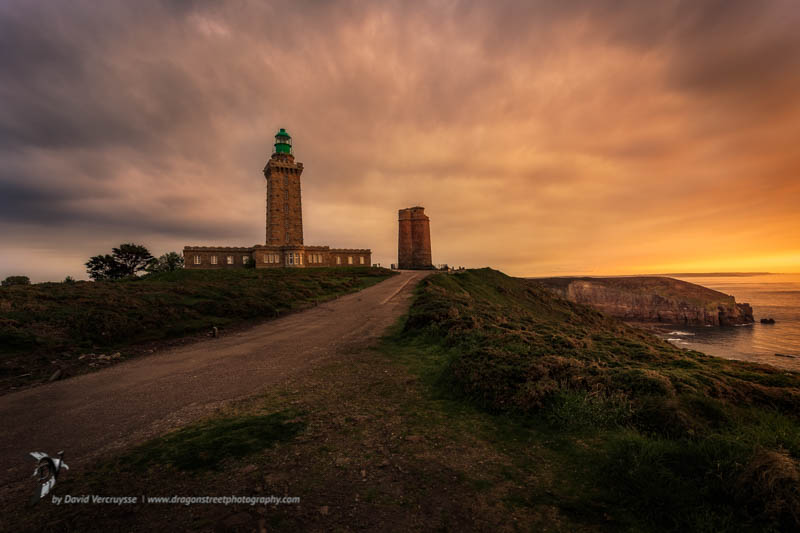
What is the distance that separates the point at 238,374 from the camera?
952cm

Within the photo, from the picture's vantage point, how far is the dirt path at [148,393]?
18.9 feet

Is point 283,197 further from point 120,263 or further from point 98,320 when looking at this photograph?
point 98,320

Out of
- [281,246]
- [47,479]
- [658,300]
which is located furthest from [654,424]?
[658,300]

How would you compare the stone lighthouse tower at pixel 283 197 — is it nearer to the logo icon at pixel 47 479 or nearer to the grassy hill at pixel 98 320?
the grassy hill at pixel 98 320

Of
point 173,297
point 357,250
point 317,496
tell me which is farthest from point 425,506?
point 357,250

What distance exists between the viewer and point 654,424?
17.2 ft

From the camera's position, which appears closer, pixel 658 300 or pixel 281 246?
pixel 281 246

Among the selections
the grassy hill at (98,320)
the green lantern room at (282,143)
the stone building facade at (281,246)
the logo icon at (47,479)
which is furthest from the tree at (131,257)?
the logo icon at (47,479)

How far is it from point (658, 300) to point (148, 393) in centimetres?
9449

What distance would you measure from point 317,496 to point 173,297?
843 inches

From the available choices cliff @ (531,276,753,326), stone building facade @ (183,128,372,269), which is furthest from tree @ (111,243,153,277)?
cliff @ (531,276,753,326)

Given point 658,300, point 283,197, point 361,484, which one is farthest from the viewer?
point 658,300

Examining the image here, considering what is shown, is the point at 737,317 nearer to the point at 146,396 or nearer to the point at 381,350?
the point at 381,350

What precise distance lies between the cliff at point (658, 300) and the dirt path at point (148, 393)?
78.8 metres
